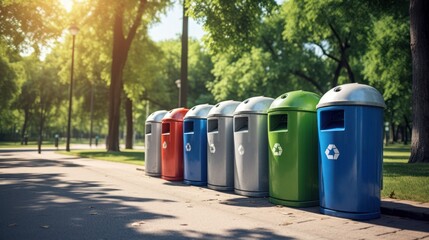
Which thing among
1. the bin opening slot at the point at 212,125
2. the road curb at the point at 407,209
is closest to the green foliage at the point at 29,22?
the bin opening slot at the point at 212,125

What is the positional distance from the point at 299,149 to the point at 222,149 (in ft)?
6.36

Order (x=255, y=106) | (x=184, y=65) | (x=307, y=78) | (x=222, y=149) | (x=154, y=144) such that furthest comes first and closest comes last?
(x=307, y=78) < (x=184, y=65) < (x=154, y=144) < (x=222, y=149) < (x=255, y=106)

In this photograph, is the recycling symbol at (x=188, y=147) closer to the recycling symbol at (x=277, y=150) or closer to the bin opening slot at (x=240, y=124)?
the bin opening slot at (x=240, y=124)

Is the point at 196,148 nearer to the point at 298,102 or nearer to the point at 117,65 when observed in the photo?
the point at 298,102

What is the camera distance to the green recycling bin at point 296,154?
18.7 feet

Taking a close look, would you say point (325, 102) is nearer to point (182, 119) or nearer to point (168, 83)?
point (182, 119)

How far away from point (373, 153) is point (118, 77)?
17.8 meters

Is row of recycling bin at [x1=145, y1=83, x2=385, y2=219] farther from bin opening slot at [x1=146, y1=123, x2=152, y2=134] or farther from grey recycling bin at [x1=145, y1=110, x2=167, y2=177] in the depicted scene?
bin opening slot at [x1=146, y1=123, x2=152, y2=134]

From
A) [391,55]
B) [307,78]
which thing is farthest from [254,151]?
[307,78]

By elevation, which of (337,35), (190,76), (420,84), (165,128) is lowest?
(165,128)

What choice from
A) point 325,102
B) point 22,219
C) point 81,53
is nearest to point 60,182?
point 22,219

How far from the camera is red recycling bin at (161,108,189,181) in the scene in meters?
8.77

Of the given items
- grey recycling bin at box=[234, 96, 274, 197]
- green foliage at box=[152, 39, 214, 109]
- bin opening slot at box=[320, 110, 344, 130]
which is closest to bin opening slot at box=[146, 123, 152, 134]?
grey recycling bin at box=[234, 96, 274, 197]

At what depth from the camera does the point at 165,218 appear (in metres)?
4.98
